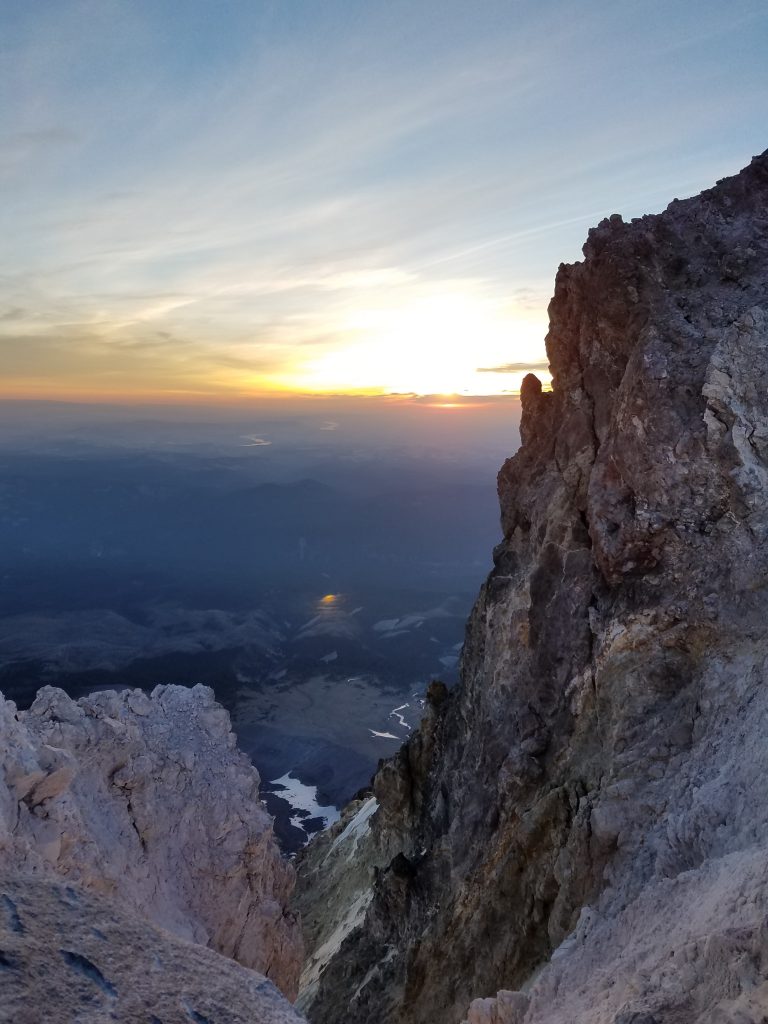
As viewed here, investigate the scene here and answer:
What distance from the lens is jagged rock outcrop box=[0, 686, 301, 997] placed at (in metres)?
13.5

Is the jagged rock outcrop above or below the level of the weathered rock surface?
below

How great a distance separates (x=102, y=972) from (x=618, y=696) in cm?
1165

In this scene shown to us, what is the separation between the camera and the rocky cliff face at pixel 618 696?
402 inches

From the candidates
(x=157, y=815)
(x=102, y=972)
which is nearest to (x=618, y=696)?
(x=157, y=815)

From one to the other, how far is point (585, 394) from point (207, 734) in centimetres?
1560

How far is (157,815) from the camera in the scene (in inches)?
688

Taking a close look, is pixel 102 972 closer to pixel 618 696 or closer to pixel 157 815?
pixel 157 815

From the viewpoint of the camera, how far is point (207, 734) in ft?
68.4

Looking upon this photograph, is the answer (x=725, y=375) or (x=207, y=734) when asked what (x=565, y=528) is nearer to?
(x=725, y=375)

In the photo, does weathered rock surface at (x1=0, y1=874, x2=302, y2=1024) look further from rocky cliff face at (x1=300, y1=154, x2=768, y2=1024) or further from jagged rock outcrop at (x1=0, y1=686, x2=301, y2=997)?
rocky cliff face at (x1=300, y1=154, x2=768, y2=1024)

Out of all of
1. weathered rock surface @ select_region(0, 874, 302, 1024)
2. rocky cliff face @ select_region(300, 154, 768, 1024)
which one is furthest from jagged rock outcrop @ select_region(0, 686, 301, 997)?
rocky cliff face @ select_region(300, 154, 768, 1024)

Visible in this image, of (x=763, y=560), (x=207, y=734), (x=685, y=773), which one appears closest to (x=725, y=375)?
(x=763, y=560)

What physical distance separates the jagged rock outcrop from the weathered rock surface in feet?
9.90

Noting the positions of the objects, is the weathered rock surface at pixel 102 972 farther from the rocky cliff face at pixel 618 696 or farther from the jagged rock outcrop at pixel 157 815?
the rocky cliff face at pixel 618 696
